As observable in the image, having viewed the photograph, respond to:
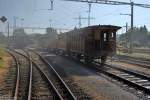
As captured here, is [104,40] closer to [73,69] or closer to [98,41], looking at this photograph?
[98,41]

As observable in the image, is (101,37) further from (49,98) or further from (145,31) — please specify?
(145,31)

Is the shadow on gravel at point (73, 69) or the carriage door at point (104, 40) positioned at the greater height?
the carriage door at point (104, 40)

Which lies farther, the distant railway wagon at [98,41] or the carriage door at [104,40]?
the carriage door at [104,40]

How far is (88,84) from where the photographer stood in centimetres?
1733

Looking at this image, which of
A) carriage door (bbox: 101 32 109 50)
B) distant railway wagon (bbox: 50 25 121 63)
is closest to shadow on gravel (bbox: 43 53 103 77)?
distant railway wagon (bbox: 50 25 121 63)

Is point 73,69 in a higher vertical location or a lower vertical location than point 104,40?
lower

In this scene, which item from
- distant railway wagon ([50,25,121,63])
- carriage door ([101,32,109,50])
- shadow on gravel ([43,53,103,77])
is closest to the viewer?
shadow on gravel ([43,53,103,77])

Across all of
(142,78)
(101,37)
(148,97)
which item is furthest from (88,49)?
(148,97)

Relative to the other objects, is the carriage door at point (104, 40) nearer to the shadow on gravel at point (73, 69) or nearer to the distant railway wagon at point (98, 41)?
the distant railway wagon at point (98, 41)

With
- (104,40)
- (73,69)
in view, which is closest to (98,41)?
(104,40)

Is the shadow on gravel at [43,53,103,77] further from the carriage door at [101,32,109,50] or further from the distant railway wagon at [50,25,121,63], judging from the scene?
the carriage door at [101,32,109,50]

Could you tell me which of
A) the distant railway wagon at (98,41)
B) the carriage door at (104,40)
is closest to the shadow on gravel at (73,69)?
the distant railway wagon at (98,41)

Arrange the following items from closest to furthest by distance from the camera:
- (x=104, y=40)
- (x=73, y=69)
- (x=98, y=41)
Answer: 1. (x=73, y=69)
2. (x=98, y=41)
3. (x=104, y=40)

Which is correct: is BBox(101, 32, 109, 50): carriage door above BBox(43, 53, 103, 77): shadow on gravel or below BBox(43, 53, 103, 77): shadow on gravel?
above
